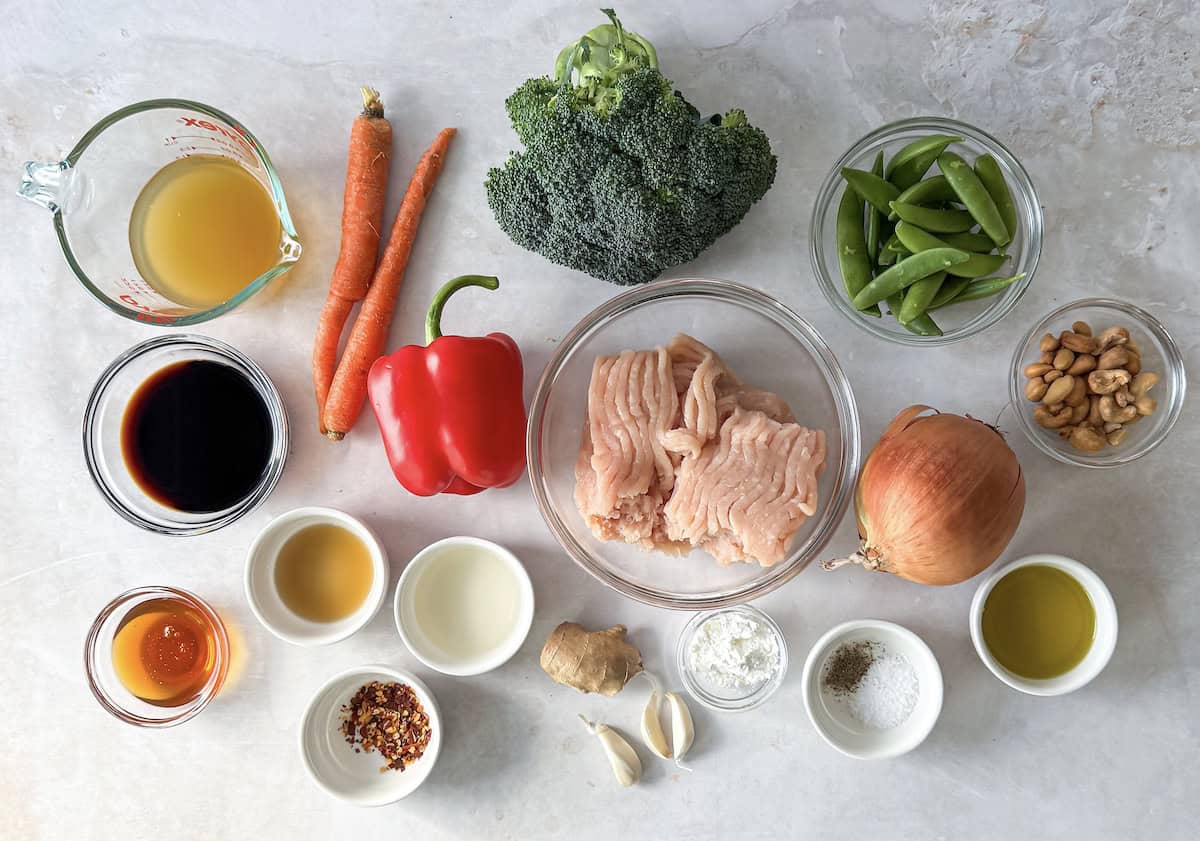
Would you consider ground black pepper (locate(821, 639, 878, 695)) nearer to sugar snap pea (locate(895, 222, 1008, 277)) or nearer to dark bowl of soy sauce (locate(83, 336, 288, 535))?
sugar snap pea (locate(895, 222, 1008, 277))

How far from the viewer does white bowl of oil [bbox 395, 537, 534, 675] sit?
6.53ft

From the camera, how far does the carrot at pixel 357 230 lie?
1.97 metres

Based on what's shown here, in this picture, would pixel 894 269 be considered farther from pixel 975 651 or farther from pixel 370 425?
pixel 370 425

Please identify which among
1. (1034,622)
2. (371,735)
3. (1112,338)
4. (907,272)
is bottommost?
(371,735)

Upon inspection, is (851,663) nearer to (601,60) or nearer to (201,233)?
(601,60)

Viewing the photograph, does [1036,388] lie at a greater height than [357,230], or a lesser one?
greater

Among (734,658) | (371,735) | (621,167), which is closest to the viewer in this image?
(621,167)

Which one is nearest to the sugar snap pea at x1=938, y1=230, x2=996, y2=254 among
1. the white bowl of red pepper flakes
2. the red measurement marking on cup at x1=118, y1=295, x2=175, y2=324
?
the white bowl of red pepper flakes

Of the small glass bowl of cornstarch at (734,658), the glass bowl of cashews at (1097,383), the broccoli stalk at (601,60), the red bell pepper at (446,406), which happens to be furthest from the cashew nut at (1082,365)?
the red bell pepper at (446,406)

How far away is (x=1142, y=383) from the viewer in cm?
181

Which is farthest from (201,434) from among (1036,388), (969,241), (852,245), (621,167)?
(1036,388)

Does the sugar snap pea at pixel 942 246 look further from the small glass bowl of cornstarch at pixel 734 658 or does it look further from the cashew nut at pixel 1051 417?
the small glass bowl of cornstarch at pixel 734 658

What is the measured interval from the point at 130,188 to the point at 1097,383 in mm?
2220

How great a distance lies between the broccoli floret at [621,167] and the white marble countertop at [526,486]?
A: 0.19m
